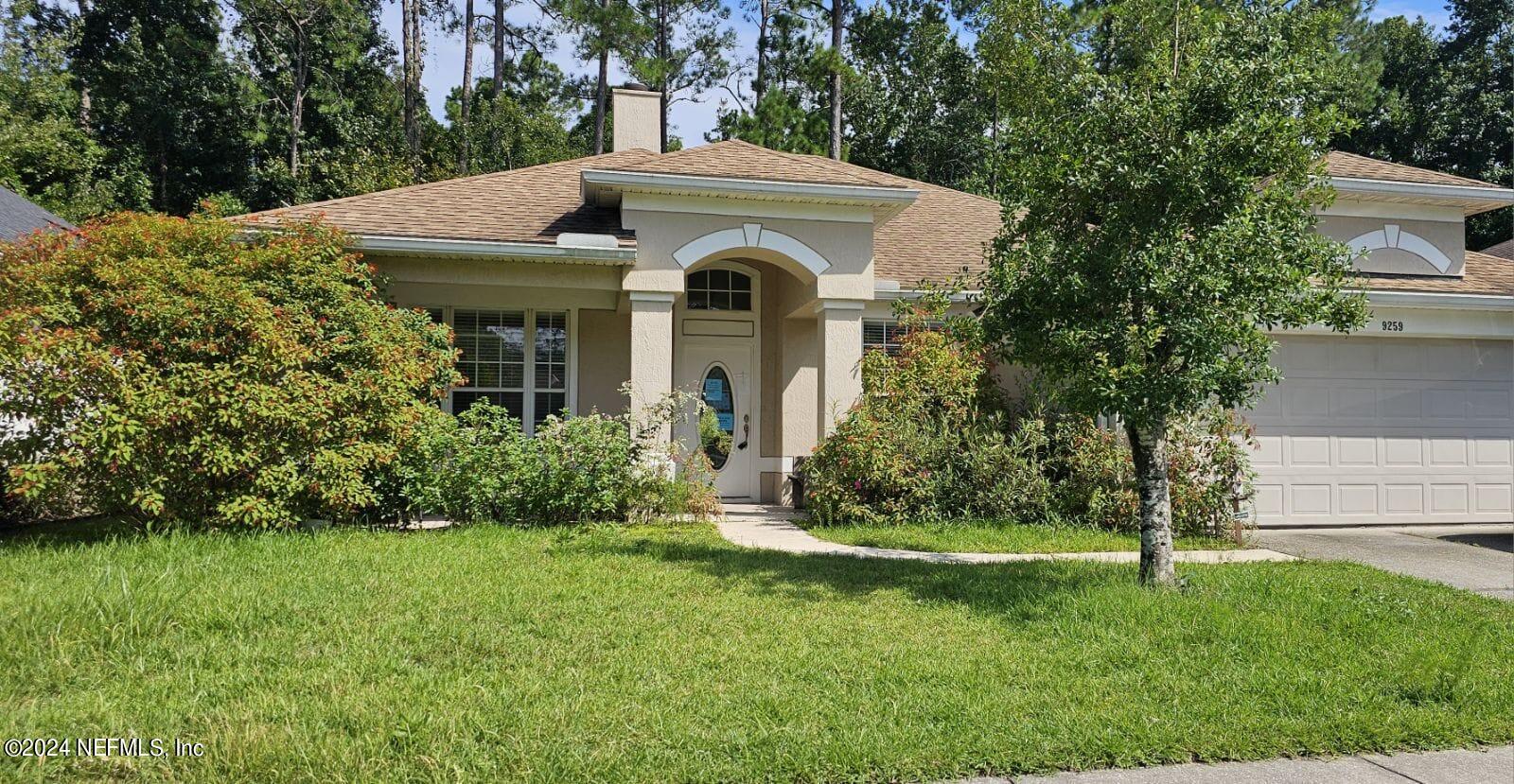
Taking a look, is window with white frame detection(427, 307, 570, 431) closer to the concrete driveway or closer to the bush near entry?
the bush near entry

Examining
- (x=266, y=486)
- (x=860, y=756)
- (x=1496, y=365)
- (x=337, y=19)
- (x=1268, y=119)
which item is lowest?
(x=860, y=756)

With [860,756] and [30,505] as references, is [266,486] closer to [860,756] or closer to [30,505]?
[30,505]

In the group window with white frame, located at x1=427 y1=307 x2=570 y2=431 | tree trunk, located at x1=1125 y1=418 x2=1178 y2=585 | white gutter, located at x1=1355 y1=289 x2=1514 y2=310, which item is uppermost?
white gutter, located at x1=1355 y1=289 x2=1514 y2=310

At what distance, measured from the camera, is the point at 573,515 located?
30.4 ft

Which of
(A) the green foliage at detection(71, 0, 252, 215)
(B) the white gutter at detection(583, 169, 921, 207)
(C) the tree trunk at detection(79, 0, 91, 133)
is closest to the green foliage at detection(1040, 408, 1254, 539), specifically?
(B) the white gutter at detection(583, 169, 921, 207)

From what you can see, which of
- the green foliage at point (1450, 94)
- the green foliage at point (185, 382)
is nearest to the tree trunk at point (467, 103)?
the green foliage at point (185, 382)

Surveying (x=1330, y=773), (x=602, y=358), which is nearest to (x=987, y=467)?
(x=602, y=358)

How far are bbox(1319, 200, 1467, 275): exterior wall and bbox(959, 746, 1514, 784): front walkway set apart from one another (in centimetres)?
1006

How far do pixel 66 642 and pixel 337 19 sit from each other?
25908mm

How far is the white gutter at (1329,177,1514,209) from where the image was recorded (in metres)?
11.7

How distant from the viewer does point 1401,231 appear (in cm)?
1223

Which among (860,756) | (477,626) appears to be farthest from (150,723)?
(860,756)

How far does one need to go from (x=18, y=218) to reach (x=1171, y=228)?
1678 cm

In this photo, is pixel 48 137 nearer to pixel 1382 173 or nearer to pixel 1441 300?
pixel 1382 173
